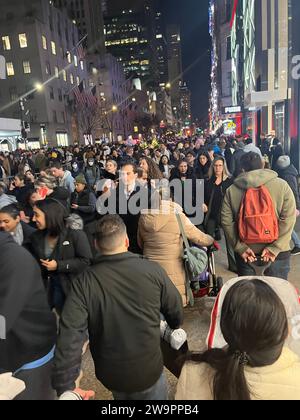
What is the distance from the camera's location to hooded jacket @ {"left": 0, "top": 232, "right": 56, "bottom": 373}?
2369 mm

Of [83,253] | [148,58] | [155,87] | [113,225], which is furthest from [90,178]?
[148,58]

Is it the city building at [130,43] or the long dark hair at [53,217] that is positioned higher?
the city building at [130,43]

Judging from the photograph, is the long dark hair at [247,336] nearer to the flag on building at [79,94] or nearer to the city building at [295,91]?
the city building at [295,91]

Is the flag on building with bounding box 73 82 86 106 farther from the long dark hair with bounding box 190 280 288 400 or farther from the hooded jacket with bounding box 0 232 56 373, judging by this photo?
the long dark hair with bounding box 190 280 288 400

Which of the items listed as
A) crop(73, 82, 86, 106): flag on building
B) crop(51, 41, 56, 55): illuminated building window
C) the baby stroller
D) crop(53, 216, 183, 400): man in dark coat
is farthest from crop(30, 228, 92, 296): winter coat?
crop(51, 41, 56, 55): illuminated building window

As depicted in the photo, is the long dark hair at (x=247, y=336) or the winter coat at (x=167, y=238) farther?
the winter coat at (x=167, y=238)

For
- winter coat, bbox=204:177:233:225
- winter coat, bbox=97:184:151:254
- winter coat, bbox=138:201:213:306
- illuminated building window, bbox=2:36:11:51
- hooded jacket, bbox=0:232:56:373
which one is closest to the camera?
hooded jacket, bbox=0:232:56:373

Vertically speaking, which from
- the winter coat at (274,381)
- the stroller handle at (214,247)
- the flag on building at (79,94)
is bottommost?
the stroller handle at (214,247)

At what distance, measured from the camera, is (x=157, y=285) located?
8.02 ft

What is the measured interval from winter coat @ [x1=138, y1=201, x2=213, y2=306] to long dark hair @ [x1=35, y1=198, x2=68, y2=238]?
856 millimetres

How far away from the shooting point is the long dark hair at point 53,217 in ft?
12.1

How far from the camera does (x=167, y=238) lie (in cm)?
390

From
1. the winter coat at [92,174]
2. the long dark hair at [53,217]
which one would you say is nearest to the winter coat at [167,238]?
the long dark hair at [53,217]

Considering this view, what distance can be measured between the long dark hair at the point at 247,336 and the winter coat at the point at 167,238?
7.32ft
